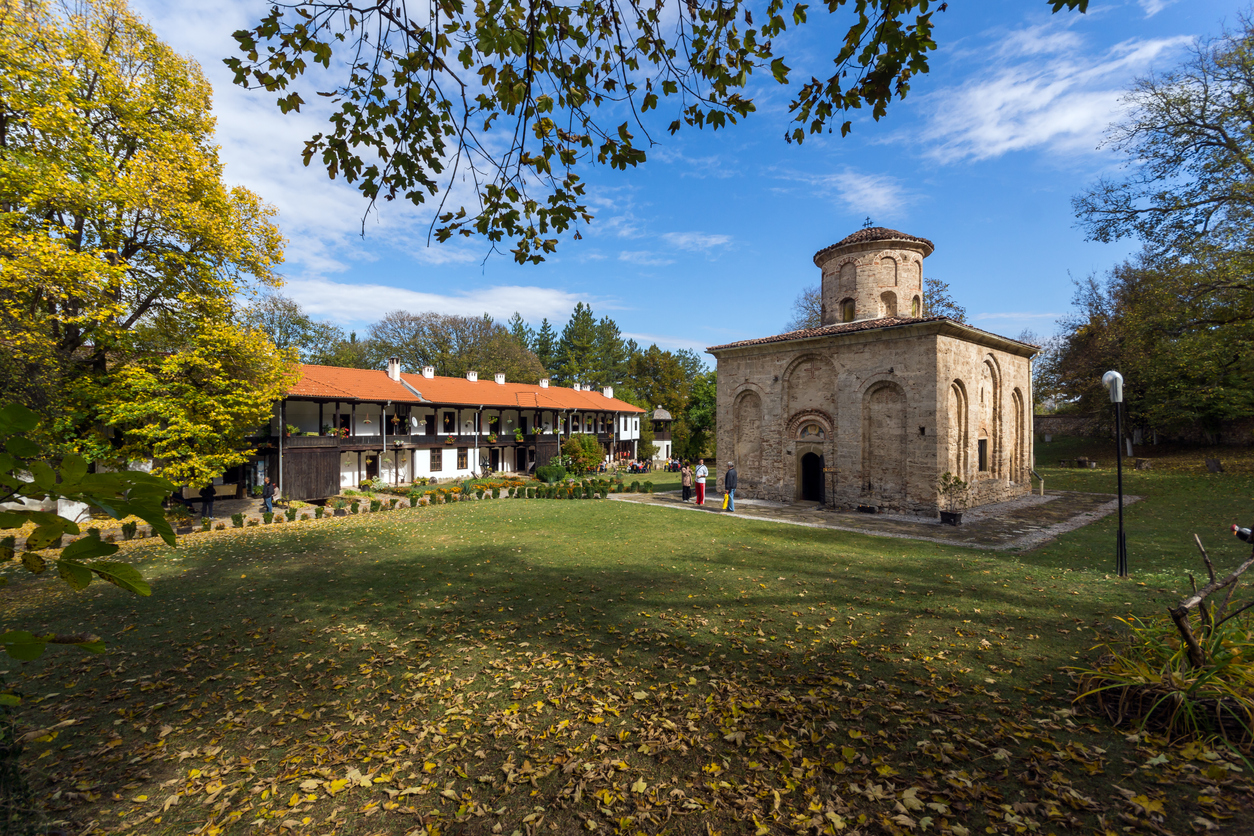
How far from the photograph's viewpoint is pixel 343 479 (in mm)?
26828

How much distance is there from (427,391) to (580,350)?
27.7 meters

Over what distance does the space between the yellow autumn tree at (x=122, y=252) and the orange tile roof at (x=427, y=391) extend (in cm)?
526

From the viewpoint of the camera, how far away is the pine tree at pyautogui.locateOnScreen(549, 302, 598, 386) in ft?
185

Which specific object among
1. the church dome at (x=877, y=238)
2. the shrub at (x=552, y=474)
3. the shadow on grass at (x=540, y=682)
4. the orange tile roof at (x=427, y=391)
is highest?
the church dome at (x=877, y=238)

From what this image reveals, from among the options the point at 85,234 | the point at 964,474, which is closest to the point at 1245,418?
the point at 964,474

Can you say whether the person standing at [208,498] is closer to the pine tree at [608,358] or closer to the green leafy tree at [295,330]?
the green leafy tree at [295,330]

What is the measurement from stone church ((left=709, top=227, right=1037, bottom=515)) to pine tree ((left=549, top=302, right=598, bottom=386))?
35918mm

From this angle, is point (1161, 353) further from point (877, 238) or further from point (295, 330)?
point (295, 330)

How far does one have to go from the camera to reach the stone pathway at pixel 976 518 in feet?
42.7

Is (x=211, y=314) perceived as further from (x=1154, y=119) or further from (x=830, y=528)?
(x=1154, y=119)

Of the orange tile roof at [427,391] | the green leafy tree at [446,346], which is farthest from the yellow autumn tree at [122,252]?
the green leafy tree at [446,346]

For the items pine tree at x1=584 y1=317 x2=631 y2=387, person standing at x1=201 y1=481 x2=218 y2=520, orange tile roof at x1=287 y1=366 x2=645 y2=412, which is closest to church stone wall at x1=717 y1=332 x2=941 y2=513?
orange tile roof at x1=287 y1=366 x2=645 y2=412

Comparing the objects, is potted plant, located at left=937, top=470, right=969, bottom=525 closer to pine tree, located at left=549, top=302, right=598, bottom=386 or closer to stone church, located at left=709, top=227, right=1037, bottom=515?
stone church, located at left=709, top=227, right=1037, bottom=515

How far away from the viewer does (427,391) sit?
31.3 meters
